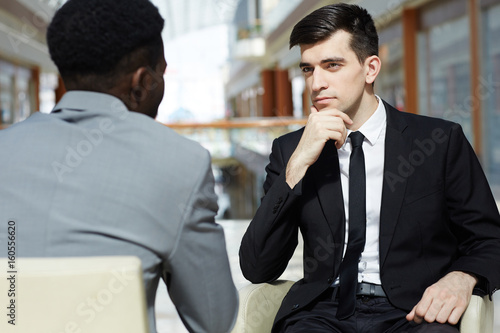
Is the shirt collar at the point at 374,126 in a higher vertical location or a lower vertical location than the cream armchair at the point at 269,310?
higher

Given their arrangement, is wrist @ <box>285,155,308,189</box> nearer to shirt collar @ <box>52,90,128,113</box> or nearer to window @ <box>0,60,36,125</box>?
shirt collar @ <box>52,90,128,113</box>

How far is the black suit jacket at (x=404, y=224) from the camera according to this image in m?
1.70

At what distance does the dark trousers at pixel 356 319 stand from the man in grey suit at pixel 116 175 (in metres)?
0.63


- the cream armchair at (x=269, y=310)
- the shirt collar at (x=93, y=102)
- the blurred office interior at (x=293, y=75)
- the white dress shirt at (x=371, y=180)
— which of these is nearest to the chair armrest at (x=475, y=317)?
the cream armchair at (x=269, y=310)

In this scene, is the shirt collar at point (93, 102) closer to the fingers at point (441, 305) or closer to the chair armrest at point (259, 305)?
the chair armrest at point (259, 305)

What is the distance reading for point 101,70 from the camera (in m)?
1.07

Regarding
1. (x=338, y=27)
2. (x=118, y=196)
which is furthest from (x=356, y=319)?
(x=118, y=196)

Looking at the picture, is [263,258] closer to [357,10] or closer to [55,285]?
[357,10]

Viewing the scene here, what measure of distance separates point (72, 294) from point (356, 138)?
108 centimetres

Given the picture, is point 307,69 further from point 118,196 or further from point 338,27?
point 118,196

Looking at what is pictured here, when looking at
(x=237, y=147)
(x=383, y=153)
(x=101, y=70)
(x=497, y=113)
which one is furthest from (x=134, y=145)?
(x=237, y=147)

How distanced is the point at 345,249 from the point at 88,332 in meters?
0.93

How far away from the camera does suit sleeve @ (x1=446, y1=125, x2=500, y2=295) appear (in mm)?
1657

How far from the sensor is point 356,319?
1.69 metres
